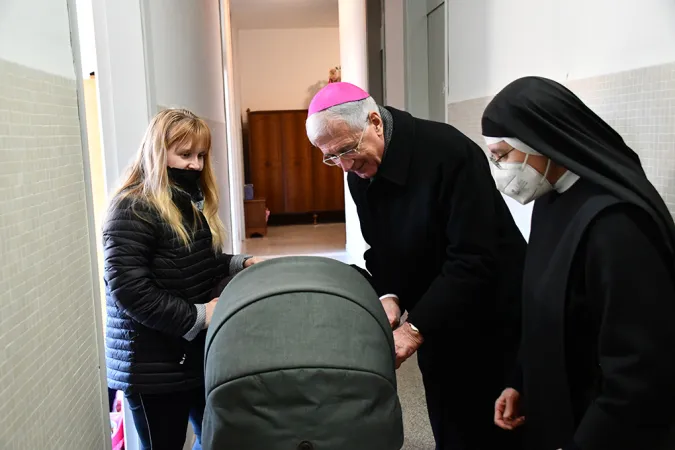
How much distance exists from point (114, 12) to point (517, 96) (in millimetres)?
1515

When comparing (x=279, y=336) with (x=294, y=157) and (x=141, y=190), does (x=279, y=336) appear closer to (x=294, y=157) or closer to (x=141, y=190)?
(x=141, y=190)

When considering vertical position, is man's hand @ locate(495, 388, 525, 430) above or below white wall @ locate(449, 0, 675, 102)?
below

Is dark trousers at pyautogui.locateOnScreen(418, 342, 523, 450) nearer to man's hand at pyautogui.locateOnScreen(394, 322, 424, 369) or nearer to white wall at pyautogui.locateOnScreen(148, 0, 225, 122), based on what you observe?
man's hand at pyautogui.locateOnScreen(394, 322, 424, 369)

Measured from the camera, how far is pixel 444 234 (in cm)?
172

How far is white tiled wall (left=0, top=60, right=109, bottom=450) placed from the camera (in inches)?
41.8

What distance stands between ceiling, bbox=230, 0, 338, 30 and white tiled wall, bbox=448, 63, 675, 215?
630cm

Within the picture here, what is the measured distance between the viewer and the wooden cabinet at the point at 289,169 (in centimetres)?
885

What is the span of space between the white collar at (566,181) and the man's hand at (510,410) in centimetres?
58

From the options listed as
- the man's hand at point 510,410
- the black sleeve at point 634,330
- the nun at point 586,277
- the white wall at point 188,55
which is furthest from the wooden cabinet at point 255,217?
the black sleeve at point 634,330

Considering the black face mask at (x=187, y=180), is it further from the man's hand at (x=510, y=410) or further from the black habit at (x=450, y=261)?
the man's hand at (x=510, y=410)

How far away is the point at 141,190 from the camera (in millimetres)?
1721

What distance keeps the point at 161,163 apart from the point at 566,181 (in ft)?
3.47

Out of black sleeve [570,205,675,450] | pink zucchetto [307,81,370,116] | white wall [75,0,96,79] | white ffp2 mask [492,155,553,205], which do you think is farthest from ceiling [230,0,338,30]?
black sleeve [570,205,675,450]

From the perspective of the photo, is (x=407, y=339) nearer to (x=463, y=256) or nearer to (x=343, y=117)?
(x=463, y=256)
